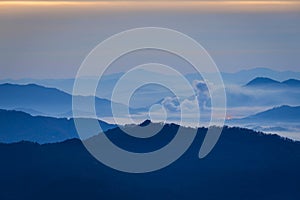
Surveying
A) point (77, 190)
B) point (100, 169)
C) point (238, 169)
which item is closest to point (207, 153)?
point (238, 169)

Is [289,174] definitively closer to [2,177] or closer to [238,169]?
[238,169]

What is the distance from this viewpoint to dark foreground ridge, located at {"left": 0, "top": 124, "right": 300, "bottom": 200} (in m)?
141

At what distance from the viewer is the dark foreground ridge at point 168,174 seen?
462 ft

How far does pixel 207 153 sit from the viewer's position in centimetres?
16362

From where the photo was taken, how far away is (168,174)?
507 ft

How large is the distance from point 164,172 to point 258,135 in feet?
109

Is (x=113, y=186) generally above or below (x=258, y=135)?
below

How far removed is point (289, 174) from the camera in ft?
498

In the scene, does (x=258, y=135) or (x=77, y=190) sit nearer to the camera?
(x=77, y=190)

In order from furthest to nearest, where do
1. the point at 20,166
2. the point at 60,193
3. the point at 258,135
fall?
1. the point at 258,135
2. the point at 20,166
3. the point at 60,193

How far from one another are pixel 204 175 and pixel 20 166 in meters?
39.8

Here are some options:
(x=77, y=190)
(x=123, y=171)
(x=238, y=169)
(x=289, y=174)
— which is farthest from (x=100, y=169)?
(x=289, y=174)

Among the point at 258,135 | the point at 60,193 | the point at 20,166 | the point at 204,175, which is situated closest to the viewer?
the point at 60,193

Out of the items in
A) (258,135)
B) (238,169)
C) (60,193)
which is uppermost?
(258,135)
